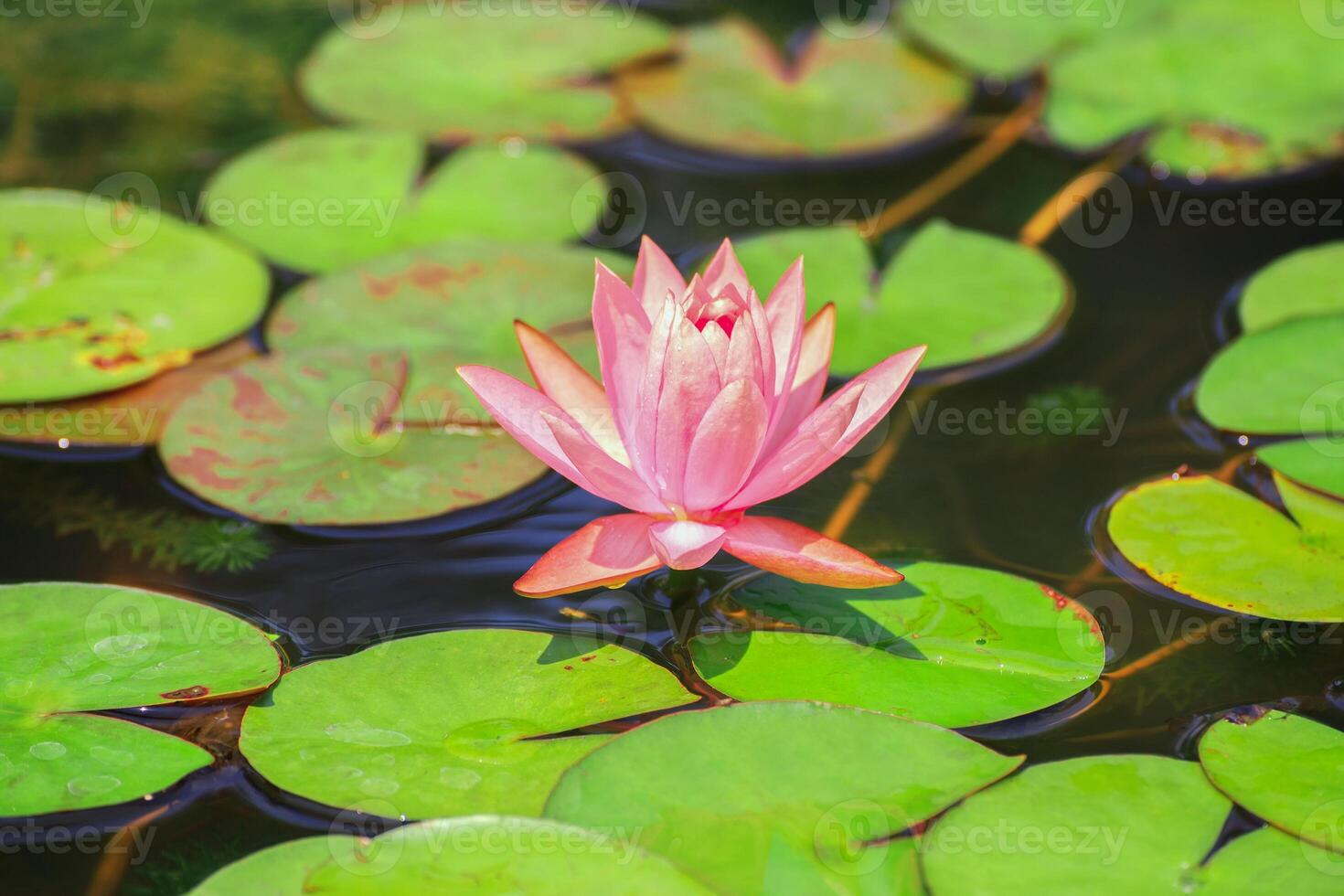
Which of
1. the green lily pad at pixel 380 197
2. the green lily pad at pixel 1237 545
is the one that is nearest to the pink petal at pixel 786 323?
the green lily pad at pixel 1237 545

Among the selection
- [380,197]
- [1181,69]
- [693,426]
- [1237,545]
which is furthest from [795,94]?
[693,426]

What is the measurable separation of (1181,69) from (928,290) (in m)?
1.66

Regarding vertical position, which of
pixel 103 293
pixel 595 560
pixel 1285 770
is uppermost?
pixel 103 293

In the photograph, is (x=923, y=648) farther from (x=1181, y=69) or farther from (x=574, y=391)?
(x=1181, y=69)

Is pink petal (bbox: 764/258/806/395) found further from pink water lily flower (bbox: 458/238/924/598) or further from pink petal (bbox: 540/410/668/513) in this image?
pink petal (bbox: 540/410/668/513)

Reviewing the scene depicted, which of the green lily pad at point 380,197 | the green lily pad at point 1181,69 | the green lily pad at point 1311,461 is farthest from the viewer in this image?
the green lily pad at point 1181,69

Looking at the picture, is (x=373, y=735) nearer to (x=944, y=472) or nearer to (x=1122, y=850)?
(x=1122, y=850)

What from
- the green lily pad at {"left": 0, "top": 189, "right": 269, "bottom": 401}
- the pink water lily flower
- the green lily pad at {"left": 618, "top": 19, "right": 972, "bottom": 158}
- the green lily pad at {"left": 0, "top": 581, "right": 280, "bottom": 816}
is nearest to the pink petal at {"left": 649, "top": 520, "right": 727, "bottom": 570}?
the pink water lily flower

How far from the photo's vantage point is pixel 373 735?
2160 mm

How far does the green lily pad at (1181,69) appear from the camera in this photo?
4020 mm

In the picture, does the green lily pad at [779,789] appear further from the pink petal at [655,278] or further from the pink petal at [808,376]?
the pink petal at [655,278]

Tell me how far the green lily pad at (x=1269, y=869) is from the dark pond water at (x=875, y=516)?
0.28 m

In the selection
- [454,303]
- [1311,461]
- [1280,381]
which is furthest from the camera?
[454,303]

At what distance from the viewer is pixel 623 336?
2.31 metres
